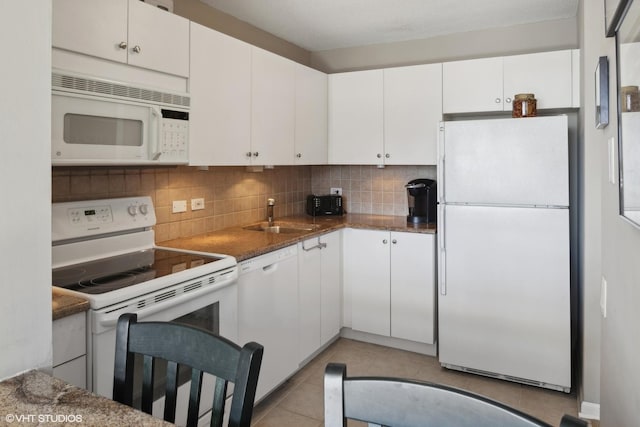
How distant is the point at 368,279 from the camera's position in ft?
11.0

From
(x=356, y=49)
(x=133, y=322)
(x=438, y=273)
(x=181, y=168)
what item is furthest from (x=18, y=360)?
(x=356, y=49)

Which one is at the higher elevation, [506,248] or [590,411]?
[506,248]

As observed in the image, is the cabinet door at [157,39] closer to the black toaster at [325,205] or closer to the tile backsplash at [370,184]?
the black toaster at [325,205]

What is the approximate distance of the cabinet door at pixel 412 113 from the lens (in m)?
3.33

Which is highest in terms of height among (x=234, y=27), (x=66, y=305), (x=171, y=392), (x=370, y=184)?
(x=234, y=27)

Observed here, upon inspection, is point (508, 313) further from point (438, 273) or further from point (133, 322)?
point (133, 322)

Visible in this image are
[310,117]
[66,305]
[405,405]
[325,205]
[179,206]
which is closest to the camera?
[405,405]

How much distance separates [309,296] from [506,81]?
6.44ft

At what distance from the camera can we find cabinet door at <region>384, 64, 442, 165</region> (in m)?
3.33

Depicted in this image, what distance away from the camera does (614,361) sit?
4.40 feet

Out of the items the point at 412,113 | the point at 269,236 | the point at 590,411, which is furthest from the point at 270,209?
the point at 590,411

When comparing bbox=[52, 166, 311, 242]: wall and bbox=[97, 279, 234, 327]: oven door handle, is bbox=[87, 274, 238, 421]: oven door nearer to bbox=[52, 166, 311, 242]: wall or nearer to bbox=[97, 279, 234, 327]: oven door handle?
bbox=[97, 279, 234, 327]: oven door handle

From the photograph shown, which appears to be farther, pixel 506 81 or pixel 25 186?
pixel 506 81

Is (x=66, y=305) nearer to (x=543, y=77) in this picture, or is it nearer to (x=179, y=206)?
(x=179, y=206)
